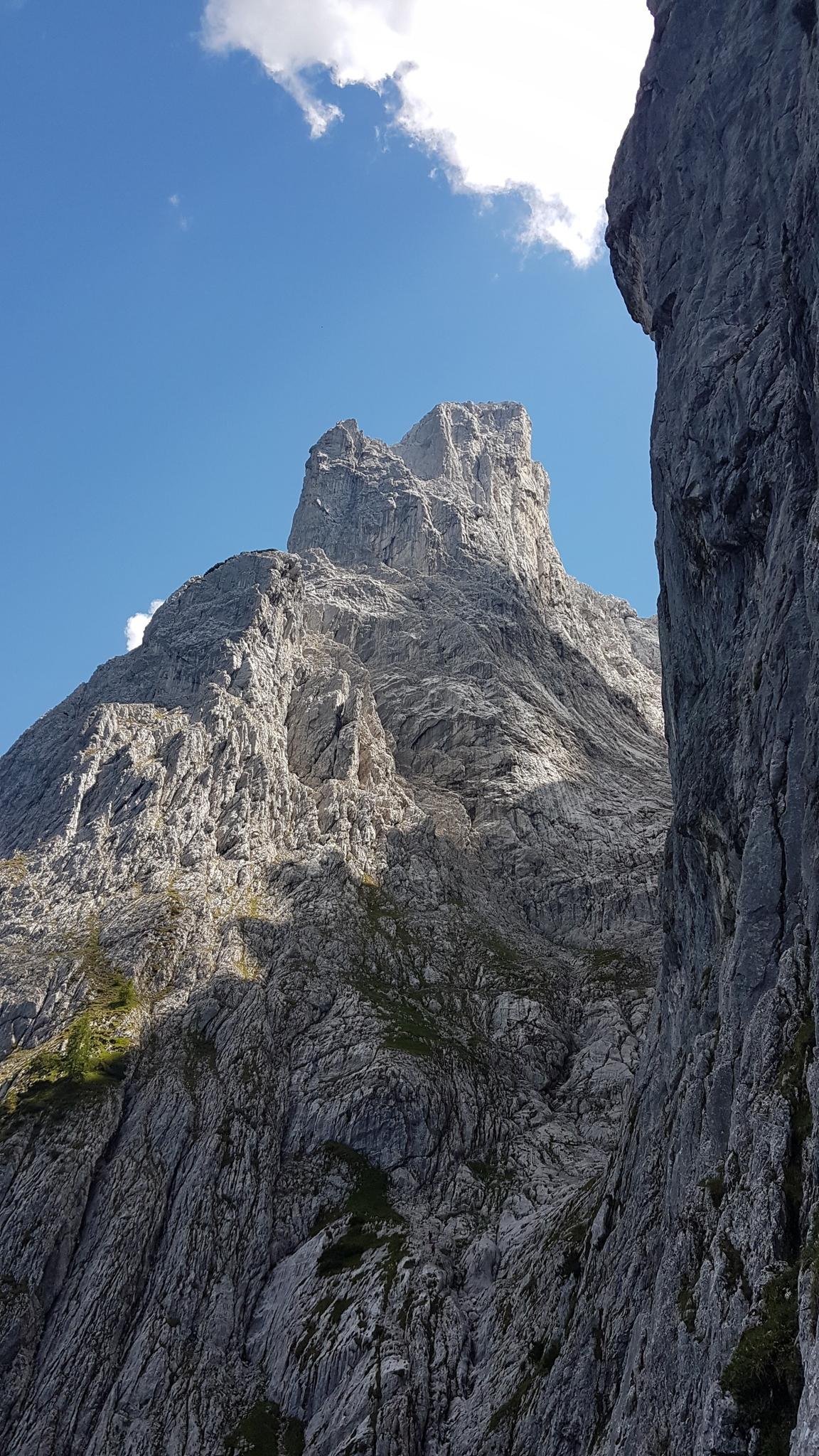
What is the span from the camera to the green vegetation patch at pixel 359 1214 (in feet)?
240

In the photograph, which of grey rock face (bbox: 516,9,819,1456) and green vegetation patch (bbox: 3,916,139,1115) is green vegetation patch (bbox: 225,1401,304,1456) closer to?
grey rock face (bbox: 516,9,819,1456)

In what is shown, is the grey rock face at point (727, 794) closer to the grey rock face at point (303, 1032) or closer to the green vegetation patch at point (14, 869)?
the grey rock face at point (303, 1032)

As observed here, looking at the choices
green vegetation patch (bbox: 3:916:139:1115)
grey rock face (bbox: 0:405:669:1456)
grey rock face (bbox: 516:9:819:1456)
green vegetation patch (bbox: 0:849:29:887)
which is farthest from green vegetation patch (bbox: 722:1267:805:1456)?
green vegetation patch (bbox: 0:849:29:887)

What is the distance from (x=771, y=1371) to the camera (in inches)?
1030

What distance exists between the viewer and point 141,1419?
65000mm

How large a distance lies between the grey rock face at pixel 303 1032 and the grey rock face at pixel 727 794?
459 inches

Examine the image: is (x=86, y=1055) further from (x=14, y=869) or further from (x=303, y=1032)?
(x=14, y=869)

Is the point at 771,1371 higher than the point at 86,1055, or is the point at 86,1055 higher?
the point at 771,1371

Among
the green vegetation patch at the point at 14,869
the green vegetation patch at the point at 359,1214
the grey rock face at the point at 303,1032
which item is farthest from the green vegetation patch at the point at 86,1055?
the green vegetation patch at the point at 359,1214

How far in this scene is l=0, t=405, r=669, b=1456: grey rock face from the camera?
65188mm

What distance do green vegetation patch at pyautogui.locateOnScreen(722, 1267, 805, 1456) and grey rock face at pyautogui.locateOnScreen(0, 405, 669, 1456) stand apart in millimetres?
25298

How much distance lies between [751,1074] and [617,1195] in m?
20.5

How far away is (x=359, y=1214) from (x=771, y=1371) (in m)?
57.4

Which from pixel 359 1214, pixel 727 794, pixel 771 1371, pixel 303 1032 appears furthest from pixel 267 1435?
pixel 727 794
